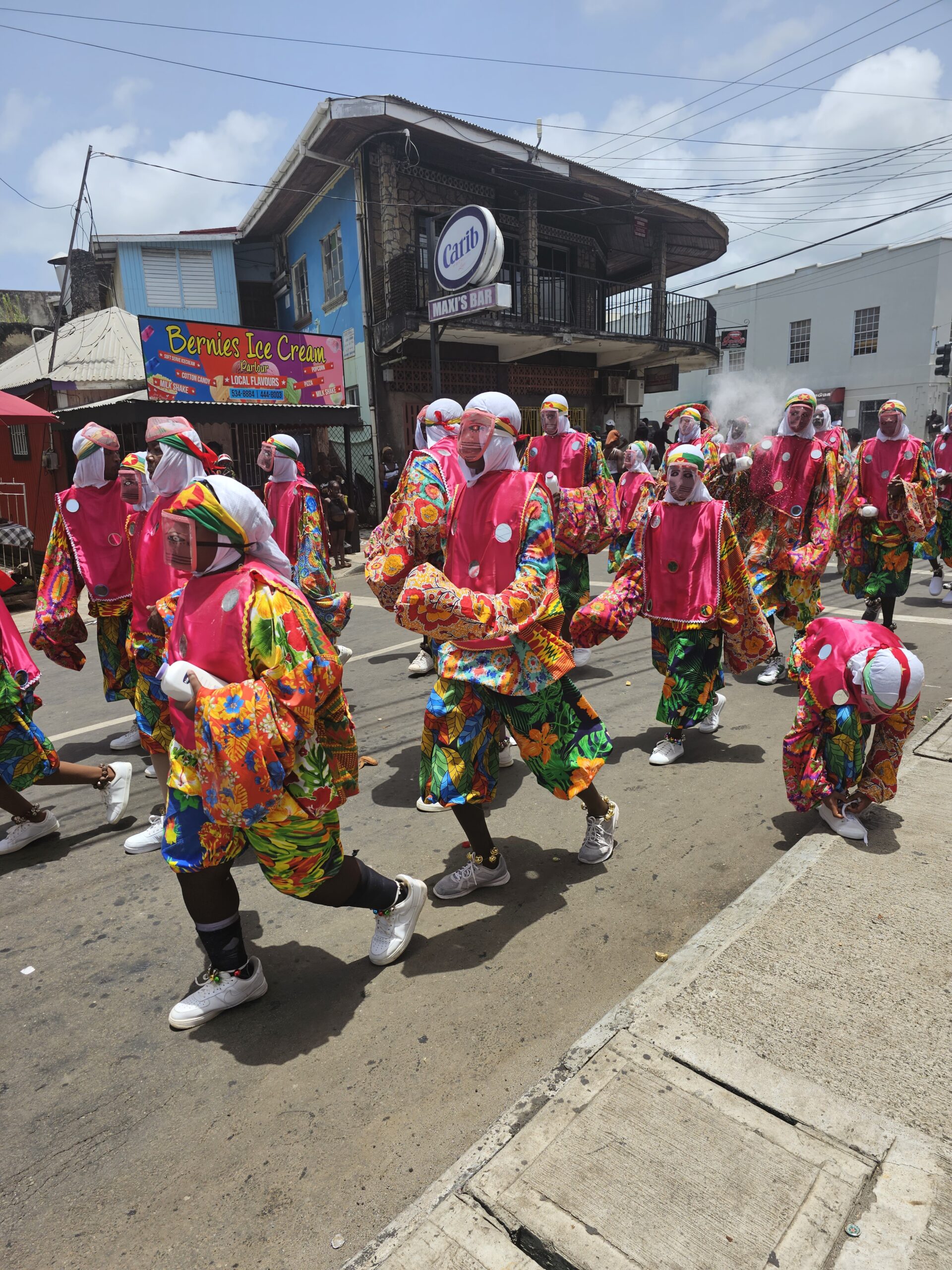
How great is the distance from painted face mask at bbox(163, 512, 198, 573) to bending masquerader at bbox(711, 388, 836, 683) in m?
4.40

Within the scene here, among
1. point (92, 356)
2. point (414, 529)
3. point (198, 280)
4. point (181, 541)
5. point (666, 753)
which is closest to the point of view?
point (181, 541)

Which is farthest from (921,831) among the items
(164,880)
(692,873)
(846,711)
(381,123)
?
(381,123)

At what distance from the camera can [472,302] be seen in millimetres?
12281

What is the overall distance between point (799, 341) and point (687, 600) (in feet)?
114

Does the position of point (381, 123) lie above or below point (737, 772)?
above

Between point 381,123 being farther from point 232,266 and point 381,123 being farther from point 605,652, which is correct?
point 605,652

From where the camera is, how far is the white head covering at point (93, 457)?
437cm

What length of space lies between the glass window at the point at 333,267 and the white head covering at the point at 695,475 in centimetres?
1419

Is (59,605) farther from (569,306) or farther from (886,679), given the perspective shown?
(569,306)

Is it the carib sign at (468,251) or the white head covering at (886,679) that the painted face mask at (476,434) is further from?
the carib sign at (468,251)

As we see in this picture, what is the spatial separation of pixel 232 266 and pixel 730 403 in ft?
79.3

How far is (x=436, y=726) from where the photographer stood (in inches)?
118

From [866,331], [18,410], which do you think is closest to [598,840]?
[18,410]

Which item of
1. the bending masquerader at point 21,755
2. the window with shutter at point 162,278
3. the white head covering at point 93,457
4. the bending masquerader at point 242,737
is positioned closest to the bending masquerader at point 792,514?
the white head covering at point 93,457
